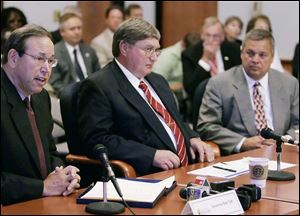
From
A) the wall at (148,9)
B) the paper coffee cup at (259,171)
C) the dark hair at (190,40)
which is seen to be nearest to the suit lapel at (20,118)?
the paper coffee cup at (259,171)

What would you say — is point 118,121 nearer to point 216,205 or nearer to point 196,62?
point 216,205

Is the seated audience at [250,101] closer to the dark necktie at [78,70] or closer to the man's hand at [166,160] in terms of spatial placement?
the man's hand at [166,160]

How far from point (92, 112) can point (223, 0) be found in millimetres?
6141

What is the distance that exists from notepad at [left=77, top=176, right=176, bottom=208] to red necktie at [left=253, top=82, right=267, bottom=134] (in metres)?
1.57

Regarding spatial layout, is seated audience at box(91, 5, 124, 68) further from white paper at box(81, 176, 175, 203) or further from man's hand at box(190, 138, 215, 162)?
white paper at box(81, 176, 175, 203)

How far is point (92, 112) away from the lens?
354 cm

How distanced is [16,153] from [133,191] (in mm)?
534

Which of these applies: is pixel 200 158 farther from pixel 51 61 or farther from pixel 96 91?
pixel 51 61

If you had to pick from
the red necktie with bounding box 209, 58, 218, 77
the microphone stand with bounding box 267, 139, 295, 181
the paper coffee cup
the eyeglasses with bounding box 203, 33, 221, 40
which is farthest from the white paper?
the eyeglasses with bounding box 203, 33, 221, 40

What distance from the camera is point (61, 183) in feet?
8.70

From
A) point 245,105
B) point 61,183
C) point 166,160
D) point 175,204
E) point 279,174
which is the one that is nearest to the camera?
point 175,204

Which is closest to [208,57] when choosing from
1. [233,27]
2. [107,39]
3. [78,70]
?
[78,70]

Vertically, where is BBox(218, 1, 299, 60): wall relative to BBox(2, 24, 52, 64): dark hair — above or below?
below

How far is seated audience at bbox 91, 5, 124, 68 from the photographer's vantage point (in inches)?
294
